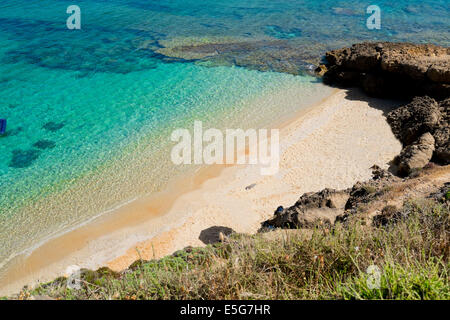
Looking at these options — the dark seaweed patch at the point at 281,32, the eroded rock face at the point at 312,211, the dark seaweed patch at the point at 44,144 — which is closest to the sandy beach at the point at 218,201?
the eroded rock face at the point at 312,211

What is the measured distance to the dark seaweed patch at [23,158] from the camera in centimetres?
1698

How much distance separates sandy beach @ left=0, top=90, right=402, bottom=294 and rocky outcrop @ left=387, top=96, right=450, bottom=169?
670 mm

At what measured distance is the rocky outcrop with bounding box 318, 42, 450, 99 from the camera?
63.5 feet

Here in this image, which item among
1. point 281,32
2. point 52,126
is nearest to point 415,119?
point 52,126

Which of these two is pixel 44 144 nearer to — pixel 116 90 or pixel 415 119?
pixel 116 90

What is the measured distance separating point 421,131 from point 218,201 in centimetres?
1027

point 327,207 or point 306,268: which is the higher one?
point 306,268

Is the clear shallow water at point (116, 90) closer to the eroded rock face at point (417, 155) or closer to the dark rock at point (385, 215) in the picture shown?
the eroded rock face at point (417, 155)

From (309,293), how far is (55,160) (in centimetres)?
1529

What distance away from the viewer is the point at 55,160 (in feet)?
56.7

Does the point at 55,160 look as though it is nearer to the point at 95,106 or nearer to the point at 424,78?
the point at 95,106

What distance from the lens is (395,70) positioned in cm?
2117

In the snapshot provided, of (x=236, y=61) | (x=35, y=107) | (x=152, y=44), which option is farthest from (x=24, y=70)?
(x=236, y=61)

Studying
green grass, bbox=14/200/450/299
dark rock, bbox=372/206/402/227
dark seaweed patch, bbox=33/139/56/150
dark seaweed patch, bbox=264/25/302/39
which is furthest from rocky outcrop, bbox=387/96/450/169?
dark seaweed patch, bbox=264/25/302/39
